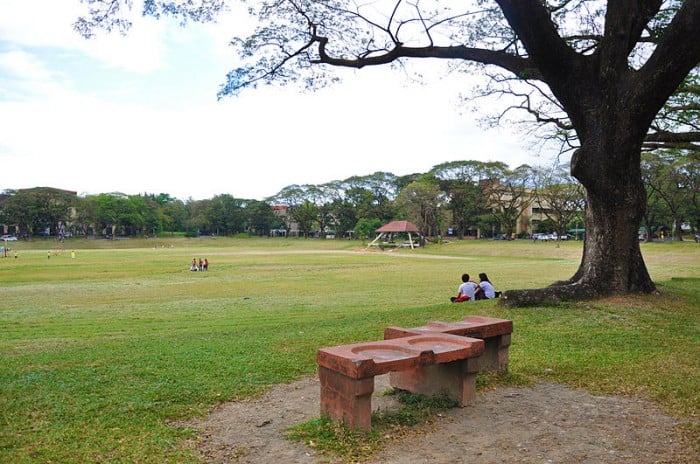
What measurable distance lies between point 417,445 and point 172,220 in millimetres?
114846

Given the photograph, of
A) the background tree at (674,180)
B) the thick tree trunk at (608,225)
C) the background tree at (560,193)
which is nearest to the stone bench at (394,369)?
the thick tree trunk at (608,225)

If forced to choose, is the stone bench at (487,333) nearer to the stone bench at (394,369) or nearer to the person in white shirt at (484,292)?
the stone bench at (394,369)

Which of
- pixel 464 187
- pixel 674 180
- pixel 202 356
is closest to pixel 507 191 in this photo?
pixel 464 187

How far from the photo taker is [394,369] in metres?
4.27

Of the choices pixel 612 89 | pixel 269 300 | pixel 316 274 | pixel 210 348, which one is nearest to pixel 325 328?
pixel 210 348

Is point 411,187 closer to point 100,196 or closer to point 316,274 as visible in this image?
point 316,274

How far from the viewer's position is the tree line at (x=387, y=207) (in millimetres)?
64750

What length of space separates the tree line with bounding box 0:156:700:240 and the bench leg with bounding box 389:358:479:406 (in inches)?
2212

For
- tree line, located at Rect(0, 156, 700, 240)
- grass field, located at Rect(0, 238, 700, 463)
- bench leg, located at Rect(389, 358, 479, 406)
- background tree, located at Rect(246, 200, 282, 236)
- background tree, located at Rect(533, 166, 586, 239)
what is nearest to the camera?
grass field, located at Rect(0, 238, 700, 463)

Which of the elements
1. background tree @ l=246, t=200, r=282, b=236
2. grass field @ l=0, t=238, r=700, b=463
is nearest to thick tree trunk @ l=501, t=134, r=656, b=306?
grass field @ l=0, t=238, r=700, b=463

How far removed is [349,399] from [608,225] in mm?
8974

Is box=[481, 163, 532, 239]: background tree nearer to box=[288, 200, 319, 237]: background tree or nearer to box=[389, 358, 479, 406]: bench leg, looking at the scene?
box=[288, 200, 319, 237]: background tree

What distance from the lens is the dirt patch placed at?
151 inches

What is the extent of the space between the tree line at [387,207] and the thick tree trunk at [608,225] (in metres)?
48.2
